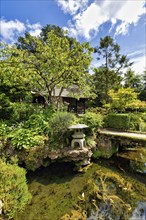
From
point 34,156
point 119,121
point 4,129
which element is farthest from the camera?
point 119,121

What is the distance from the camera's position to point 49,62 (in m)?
11.3

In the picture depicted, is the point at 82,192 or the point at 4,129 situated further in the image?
the point at 4,129

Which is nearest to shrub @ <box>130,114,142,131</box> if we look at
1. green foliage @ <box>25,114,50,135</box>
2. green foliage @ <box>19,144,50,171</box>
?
green foliage @ <box>25,114,50,135</box>

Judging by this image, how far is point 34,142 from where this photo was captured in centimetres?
849

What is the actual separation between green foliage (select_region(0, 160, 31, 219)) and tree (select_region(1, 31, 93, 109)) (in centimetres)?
746

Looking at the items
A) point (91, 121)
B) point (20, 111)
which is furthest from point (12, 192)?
point (20, 111)

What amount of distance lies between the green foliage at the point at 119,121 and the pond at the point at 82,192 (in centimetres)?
375

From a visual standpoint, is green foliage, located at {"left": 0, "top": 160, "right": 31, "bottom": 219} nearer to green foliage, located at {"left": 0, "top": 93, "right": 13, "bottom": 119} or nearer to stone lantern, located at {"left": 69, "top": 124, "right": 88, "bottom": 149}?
stone lantern, located at {"left": 69, "top": 124, "right": 88, "bottom": 149}

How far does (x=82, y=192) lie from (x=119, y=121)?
23.5 ft

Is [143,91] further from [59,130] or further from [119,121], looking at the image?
[59,130]

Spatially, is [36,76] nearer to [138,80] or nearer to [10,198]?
[10,198]

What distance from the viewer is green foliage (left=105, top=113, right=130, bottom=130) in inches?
481

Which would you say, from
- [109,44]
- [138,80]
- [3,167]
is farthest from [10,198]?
[138,80]

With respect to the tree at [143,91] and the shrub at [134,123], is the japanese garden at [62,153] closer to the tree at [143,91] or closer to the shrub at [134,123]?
the shrub at [134,123]
